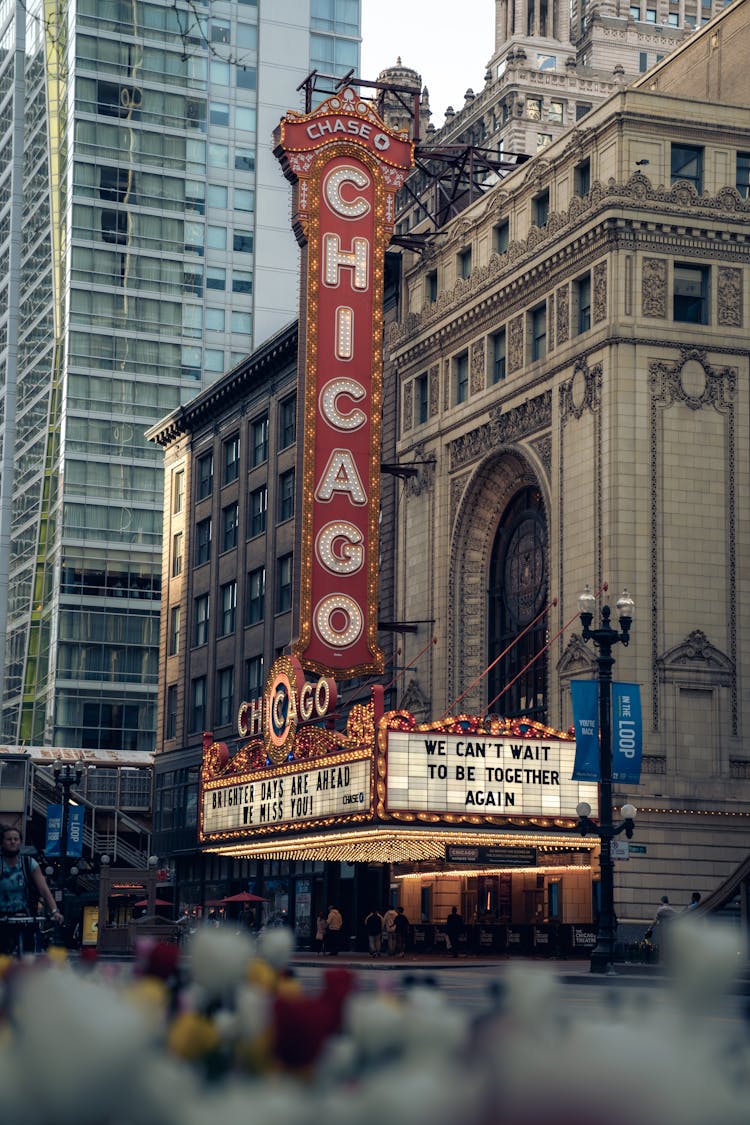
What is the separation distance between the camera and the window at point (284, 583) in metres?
71.8

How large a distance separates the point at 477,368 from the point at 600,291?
26.7 feet

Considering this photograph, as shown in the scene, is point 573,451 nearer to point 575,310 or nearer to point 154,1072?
point 575,310

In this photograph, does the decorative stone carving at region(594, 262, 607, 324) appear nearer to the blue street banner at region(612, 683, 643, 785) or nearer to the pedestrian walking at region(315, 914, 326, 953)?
the blue street banner at region(612, 683, 643, 785)

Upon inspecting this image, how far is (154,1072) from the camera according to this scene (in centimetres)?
434

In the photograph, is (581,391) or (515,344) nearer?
(581,391)

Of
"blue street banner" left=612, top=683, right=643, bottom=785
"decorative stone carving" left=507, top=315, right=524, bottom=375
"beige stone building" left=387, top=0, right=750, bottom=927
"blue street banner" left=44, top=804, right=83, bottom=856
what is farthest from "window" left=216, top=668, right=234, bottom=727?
"blue street banner" left=612, top=683, right=643, bottom=785

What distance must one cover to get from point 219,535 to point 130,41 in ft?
193

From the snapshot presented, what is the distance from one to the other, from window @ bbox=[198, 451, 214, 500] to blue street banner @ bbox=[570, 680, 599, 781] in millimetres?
42744

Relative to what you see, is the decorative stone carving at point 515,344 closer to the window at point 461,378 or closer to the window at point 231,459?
the window at point 461,378

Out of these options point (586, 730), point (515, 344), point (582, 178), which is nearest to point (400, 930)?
point (586, 730)

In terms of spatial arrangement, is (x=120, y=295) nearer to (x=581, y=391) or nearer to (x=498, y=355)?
(x=498, y=355)

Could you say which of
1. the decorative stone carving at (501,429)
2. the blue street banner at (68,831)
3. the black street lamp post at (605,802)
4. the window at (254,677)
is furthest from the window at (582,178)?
the window at (254,677)

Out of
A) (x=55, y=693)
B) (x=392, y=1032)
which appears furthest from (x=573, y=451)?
(x=55, y=693)

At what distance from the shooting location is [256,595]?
7569 cm
